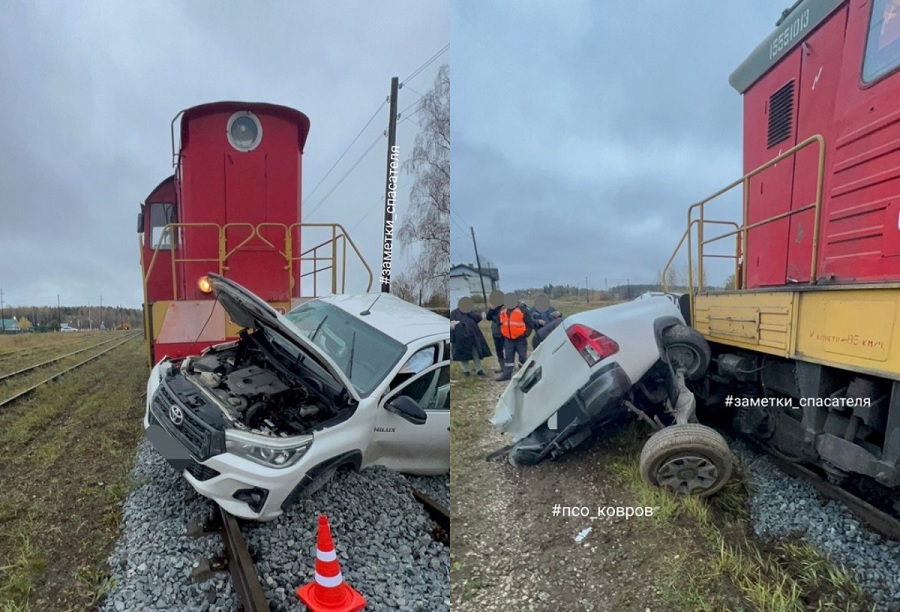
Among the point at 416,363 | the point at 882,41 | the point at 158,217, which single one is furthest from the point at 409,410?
the point at 158,217

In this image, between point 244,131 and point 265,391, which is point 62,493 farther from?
point 244,131

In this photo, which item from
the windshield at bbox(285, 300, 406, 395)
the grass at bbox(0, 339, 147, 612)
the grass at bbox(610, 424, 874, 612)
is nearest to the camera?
the grass at bbox(610, 424, 874, 612)

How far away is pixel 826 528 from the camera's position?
290 centimetres

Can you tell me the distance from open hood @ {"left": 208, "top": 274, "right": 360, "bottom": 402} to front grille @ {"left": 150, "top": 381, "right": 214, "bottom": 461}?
707mm

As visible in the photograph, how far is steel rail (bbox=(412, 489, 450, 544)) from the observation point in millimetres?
3623

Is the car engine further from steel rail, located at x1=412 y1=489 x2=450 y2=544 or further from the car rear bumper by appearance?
the car rear bumper

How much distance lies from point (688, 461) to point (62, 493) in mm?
4314

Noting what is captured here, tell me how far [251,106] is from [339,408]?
15.8 ft

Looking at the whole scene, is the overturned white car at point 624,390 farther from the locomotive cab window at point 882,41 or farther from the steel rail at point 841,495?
the locomotive cab window at point 882,41

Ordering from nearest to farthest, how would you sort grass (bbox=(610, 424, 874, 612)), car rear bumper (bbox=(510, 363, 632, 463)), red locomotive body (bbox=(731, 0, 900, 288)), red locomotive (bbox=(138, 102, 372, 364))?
grass (bbox=(610, 424, 874, 612))
red locomotive body (bbox=(731, 0, 900, 288))
car rear bumper (bbox=(510, 363, 632, 463))
red locomotive (bbox=(138, 102, 372, 364))

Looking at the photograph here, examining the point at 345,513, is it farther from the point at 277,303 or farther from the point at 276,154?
the point at 276,154

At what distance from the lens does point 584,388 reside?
10.8 feet

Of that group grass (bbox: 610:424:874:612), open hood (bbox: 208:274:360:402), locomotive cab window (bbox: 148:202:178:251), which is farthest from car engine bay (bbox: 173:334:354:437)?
locomotive cab window (bbox: 148:202:178:251)

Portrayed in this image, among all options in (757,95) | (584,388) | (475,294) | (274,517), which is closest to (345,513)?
(274,517)
